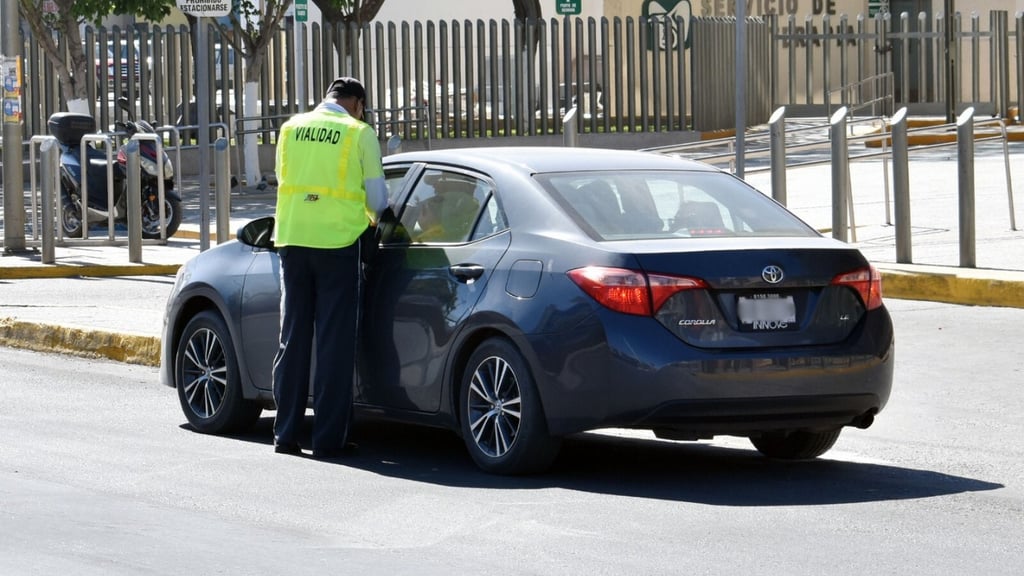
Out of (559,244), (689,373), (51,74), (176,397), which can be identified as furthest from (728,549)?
(51,74)

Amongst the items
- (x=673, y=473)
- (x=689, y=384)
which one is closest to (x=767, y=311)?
(x=689, y=384)

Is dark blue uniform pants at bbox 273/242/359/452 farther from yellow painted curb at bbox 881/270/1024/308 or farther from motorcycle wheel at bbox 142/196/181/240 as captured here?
motorcycle wheel at bbox 142/196/181/240

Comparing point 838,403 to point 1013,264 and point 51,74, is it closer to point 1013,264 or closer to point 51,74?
point 1013,264

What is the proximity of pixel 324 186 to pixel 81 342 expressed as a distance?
4.56 m

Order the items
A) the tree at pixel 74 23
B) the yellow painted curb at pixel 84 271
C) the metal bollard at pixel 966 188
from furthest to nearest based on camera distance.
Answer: the tree at pixel 74 23 < the yellow painted curb at pixel 84 271 < the metal bollard at pixel 966 188

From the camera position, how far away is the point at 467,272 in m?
8.09

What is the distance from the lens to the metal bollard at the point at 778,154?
48.8 ft

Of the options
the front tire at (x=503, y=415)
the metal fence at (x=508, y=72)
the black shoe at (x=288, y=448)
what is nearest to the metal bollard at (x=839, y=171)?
the black shoe at (x=288, y=448)

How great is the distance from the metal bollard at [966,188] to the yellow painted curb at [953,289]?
0.45m

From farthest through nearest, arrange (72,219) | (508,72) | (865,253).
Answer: (508,72) < (72,219) < (865,253)

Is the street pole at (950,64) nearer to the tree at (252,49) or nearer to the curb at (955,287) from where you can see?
the tree at (252,49)

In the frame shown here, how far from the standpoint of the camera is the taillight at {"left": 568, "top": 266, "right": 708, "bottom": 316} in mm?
7512

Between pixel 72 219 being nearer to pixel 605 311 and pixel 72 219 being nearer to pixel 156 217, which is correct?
pixel 156 217

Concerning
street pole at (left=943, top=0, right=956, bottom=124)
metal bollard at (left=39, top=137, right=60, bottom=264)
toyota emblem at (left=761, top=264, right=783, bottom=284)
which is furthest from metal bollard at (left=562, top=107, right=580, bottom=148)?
street pole at (left=943, top=0, right=956, bottom=124)
